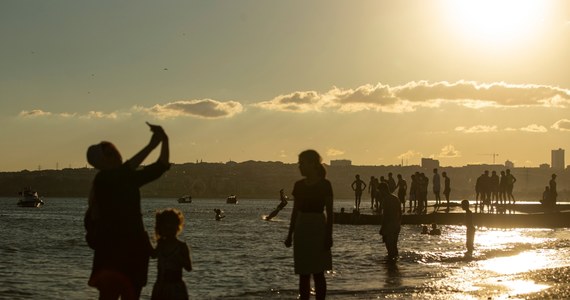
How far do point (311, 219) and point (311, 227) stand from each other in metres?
0.11

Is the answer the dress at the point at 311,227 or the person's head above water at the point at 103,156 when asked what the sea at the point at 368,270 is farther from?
the person's head above water at the point at 103,156

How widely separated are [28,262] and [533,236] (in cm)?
1864

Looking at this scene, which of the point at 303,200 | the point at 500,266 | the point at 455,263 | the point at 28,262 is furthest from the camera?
the point at 28,262

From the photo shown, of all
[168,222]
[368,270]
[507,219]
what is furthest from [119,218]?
[507,219]

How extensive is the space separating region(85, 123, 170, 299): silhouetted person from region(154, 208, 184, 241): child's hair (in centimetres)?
29

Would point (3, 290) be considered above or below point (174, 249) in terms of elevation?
below

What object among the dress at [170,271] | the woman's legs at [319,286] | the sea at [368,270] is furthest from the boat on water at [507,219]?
the dress at [170,271]

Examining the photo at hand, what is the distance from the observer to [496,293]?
14258 mm

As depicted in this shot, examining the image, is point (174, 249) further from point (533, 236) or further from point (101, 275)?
point (533, 236)

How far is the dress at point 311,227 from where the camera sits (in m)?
10.6

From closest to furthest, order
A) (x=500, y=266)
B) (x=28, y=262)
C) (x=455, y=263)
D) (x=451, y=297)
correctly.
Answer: (x=451, y=297) < (x=500, y=266) < (x=455, y=263) < (x=28, y=262)

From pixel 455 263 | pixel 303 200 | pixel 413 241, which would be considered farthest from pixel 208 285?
pixel 413 241

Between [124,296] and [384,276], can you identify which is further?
[384,276]

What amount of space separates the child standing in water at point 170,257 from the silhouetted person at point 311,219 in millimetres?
2441
